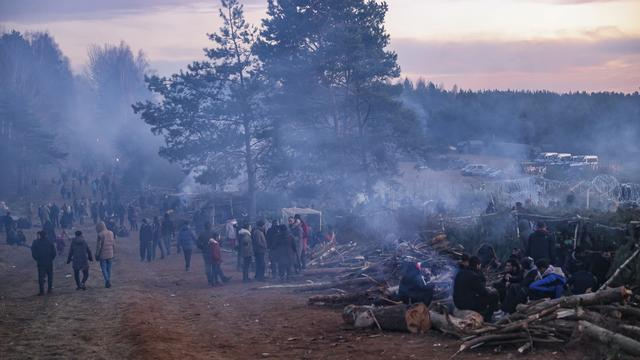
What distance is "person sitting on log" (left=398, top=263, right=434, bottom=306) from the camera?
43.8ft

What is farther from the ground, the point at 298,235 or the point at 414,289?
the point at 414,289

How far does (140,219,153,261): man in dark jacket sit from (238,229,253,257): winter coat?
6897mm

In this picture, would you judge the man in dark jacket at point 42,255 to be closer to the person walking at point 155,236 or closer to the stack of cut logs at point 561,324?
the person walking at point 155,236

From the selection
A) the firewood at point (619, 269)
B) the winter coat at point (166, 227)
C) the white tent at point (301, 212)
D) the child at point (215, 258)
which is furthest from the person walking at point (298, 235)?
the firewood at point (619, 269)

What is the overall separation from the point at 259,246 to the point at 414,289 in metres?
8.15

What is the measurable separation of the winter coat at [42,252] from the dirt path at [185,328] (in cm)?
101

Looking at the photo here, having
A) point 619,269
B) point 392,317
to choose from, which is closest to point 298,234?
point 392,317

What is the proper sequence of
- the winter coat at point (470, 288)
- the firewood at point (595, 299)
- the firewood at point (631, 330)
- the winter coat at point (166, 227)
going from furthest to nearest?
the winter coat at point (166, 227)
the winter coat at point (470, 288)
the firewood at point (595, 299)
the firewood at point (631, 330)

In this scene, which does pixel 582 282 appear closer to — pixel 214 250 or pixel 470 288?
pixel 470 288

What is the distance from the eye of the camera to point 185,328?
45.6 feet

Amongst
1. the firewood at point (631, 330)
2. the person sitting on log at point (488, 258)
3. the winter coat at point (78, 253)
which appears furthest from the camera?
the winter coat at point (78, 253)

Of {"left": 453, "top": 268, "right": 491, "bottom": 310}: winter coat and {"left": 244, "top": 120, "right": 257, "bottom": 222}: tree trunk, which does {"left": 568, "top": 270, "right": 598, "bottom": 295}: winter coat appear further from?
{"left": 244, "top": 120, "right": 257, "bottom": 222}: tree trunk

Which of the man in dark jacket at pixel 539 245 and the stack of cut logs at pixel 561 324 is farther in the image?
the man in dark jacket at pixel 539 245

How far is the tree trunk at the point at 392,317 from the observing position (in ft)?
40.0
